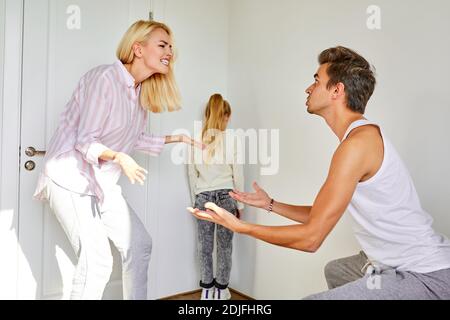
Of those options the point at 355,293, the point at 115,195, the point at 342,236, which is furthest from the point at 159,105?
the point at 355,293

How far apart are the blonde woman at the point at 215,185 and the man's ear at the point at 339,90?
120 cm

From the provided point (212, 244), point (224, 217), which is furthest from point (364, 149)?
point (212, 244)

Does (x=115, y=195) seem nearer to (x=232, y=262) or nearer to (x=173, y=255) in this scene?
(x=173, y=255)

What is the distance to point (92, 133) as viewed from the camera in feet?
5.53

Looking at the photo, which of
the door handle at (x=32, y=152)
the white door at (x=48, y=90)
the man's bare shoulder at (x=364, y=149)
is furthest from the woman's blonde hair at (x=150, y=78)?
the man's bare shoulder at (x=364, y=149)

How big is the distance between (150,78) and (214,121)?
→ 0.68m

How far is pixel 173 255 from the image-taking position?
8.67ft

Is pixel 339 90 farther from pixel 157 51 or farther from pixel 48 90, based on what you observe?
pixel 48 90

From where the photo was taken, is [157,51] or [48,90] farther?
[48,90]

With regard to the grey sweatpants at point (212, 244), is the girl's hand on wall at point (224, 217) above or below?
above

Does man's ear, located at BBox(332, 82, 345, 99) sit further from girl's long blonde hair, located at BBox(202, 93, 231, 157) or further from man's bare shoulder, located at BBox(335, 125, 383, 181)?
girl's long blonde hair, located at BBox(202, 93, 231, 157)

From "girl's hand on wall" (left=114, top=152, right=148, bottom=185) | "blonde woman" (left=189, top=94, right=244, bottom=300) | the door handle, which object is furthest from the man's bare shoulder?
the door handle

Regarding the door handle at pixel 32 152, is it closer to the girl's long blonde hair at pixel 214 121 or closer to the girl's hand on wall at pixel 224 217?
the girl's long blonde hair at pixel 214 121

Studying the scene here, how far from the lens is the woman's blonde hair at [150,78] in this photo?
6.20ft
